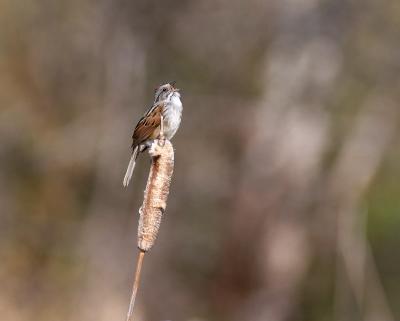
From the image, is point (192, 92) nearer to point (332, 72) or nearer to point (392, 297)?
point (332, 72)

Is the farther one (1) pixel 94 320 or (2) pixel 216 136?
(2) pixel 216 136

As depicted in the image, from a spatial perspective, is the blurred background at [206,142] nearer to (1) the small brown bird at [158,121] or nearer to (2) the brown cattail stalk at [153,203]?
(1) the small brown bird at [158,121]

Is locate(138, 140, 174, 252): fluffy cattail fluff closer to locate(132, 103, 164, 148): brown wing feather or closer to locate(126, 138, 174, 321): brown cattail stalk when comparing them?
locate(126, 138, 174, 321): brown cattail stalk

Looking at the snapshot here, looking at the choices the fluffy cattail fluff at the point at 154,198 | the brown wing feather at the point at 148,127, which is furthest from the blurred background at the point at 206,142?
the fluffy cattail fluff at the point at 154,198

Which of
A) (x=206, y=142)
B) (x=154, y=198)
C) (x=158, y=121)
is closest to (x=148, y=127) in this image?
(x=158, y=121)

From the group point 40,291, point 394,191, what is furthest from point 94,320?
point 394,191

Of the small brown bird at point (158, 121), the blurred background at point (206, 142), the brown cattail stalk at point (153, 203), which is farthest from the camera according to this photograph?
the blurred background at point (206, 142)

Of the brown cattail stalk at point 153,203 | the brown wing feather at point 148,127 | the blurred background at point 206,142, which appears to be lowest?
the brown cattail stalk at point 153,203
